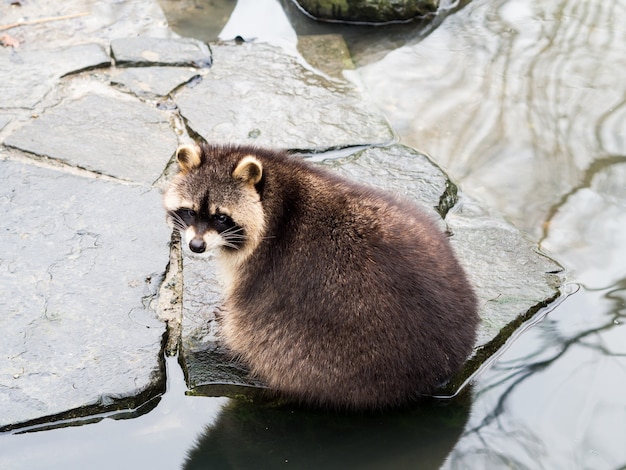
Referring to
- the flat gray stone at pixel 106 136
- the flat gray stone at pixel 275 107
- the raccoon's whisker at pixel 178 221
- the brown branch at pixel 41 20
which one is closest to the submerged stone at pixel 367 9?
the flat gray stone at pixel 275 107

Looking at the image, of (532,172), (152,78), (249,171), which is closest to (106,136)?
(152,78)

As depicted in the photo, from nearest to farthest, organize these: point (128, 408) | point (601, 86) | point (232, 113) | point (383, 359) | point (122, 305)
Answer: point (383, 359) < point (128, 408) < point (122, 305) < point (232, 113) < point (601, 86)

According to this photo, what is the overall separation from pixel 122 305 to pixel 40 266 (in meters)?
0.52

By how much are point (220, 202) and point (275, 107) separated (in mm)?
1954

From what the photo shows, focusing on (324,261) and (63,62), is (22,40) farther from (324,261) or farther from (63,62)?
(324,261)

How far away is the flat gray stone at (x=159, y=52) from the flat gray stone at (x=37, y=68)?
123 millimetres

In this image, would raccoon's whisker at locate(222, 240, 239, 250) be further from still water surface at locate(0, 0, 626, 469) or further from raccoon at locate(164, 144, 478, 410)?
still water surface at locate(0, 0, 626, 469)

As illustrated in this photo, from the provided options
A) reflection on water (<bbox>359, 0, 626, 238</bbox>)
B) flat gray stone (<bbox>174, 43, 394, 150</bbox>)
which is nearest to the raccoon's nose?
flat gray stone (<bbox>174, 43, 394, 150</bbox>)

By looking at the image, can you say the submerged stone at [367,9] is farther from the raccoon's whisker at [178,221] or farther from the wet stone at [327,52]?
the raccoon's whisker at [178,221]

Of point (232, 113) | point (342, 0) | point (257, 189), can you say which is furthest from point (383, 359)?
Result: point (342, 0)

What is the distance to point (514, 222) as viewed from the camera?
4539 mm

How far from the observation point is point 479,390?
3.53 meters

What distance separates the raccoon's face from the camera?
3408 mm

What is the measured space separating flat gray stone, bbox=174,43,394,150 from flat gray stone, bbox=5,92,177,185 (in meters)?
0.26
